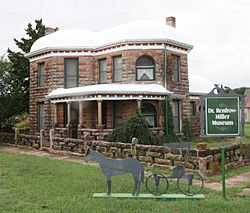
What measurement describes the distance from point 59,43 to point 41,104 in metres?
4.60

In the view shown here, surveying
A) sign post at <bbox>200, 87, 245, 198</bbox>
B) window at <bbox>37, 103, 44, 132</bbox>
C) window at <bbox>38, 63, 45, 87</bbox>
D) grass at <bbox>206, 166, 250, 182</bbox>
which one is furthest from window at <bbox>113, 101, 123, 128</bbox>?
sign post at <bbox>200, 87, 245, 198</bbox>

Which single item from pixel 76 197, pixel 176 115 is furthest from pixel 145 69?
pixel 76 197

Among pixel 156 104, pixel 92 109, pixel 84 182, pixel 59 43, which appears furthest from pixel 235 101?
pixel 59 43

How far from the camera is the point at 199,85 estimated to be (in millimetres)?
29500

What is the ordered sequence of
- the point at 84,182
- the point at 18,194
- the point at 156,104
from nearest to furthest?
1. the point at 18,194
2. the point at 84,182
3. the point at 156,104

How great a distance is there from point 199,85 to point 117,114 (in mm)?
12321

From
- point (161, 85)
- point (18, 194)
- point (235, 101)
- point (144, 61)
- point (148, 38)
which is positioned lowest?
point (18, 194)

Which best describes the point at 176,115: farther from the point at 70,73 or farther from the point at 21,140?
the point at 21,140

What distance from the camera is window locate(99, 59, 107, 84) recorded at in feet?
71.0

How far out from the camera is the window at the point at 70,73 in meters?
22.0

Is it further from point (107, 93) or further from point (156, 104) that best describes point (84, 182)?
point (156, 104)

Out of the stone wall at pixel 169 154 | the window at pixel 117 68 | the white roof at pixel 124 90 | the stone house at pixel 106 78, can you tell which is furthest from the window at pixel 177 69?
the stone wall at pixel 169 154

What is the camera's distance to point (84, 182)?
361 inches

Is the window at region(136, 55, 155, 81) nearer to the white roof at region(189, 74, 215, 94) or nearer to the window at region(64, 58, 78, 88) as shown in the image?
the window at region(64, 58, 78, 88)
